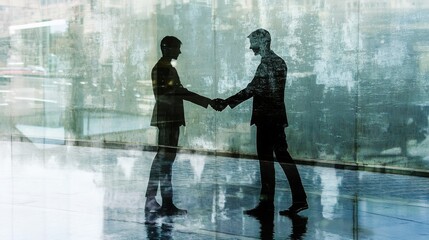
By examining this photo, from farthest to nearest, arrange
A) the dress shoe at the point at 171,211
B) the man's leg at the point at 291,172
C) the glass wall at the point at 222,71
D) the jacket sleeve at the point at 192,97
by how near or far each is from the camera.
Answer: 1. the dress shoe at the point at 171,211
2. the jacket sleeve at the point at 192,97
3. the man's leg at the point at 291,172
4. the glass wall at the point at 222,71

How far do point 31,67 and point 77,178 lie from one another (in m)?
1.23

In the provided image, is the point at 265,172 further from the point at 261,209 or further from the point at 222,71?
the point at 222,71

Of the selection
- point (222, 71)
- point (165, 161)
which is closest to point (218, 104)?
point (222, 71)

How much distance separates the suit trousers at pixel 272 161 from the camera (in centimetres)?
578

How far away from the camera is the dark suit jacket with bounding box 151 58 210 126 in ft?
20.9

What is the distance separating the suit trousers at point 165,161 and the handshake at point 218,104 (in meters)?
0.42

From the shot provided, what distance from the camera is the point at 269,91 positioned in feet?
19.2

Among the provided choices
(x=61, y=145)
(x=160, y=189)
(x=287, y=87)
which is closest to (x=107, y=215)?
(x=160, y=189)

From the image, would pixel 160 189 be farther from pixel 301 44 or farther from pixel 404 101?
pixel 404 101

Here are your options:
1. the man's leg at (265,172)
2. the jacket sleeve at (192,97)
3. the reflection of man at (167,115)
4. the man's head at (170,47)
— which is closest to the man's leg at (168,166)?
the reflection of man at (167,115)

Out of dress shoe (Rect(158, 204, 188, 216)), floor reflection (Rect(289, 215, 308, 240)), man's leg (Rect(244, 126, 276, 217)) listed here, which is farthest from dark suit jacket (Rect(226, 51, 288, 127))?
dress shoe (Rect(158, 204, 188, 216))

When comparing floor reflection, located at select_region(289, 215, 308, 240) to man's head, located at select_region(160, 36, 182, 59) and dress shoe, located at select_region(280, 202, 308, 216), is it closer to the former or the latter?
dress shoe, located at select_region(280, 202, 308, 216)

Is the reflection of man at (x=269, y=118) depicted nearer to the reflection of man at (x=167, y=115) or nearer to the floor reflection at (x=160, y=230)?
the reflection of man at (x=167, y=115)

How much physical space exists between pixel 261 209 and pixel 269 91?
3.26 feet
